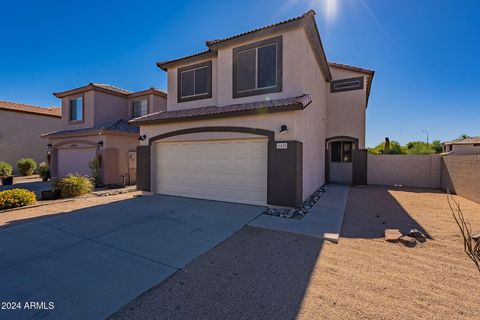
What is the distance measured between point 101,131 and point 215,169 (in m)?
9.26

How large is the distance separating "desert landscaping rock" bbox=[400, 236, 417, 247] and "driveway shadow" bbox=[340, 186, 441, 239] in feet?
1.64

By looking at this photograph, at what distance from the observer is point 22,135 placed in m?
21.2

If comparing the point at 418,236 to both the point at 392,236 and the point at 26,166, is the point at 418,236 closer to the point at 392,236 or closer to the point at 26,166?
the point at 392,236

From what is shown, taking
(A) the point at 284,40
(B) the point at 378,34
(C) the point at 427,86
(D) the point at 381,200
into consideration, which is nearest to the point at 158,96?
(A) the point at 284,40

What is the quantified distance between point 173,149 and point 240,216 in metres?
5.30

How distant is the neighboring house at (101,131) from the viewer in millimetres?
14180

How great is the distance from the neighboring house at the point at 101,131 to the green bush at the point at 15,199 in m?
5.06

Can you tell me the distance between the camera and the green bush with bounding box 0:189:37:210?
817 centimetres

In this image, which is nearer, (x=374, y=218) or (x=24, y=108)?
(x=374, y=218)

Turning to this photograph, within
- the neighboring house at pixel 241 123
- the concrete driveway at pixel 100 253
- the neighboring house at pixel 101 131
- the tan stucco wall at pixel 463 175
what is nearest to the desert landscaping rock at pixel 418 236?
the neighboring house at pixel 241 123

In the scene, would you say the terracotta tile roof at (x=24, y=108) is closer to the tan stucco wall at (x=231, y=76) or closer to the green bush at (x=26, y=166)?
the green bush at (x=26, y=166)

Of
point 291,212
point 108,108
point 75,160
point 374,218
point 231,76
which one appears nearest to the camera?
point 374,218

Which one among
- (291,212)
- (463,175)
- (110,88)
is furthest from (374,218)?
(110,88)

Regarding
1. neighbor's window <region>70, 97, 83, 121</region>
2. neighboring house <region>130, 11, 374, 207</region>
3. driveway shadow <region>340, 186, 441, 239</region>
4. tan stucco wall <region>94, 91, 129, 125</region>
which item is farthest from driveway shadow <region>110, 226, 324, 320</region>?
neighbor's window <region>70, 97, 83, 121</region>
